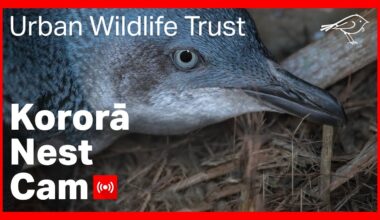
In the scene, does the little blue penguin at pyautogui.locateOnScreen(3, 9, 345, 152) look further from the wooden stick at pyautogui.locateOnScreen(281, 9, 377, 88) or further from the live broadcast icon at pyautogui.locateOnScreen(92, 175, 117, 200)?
the wooden stick at pyautogui.locateOnScreen(281, 9, 377, 88)

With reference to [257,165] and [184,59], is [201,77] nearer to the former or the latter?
[184,59]

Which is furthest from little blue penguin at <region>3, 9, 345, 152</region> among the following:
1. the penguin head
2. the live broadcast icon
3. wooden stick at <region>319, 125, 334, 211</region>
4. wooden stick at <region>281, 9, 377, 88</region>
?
wooden stick at <region>281, 9, 377, 88</region>

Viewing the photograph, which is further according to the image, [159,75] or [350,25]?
[350,25]

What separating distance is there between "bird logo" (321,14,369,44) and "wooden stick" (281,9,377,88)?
34mm

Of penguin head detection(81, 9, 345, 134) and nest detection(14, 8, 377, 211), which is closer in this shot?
penguin head detection(81, 9, 345, 134)

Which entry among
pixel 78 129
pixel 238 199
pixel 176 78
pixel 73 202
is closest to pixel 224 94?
pixel 176 78

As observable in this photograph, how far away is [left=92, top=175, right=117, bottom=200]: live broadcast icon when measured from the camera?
3076mm

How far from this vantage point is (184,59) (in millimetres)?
2842

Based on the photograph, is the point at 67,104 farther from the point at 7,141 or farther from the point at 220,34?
the point at 220,34

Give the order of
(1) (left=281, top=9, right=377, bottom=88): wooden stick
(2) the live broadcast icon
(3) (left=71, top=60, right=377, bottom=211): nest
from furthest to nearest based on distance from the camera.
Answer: (1) (left=281, top=9, right=377, bottom=88): wooden stick, (2) the live broadcast icon, (3) (left=71, top=60, right=377, bottom=211): nest

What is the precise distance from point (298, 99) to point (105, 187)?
94 cm

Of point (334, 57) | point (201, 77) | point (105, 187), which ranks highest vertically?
point (334, 57)

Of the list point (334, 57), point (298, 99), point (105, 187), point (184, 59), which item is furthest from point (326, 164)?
point (105, 187)

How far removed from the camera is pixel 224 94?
2898 mm
